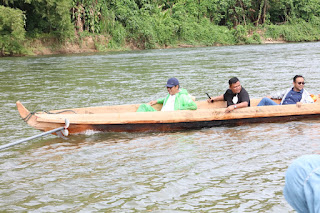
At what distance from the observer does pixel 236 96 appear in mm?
7879

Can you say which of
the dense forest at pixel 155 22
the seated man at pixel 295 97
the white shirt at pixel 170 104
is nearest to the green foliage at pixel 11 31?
the dense forest at pixel 155 22

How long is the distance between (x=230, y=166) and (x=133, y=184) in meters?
1.26

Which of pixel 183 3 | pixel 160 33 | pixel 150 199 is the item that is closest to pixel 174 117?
pixel 150 199

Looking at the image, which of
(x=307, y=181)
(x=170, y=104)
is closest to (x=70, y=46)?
(x=170, y=104)

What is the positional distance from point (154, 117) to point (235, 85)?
1558mm

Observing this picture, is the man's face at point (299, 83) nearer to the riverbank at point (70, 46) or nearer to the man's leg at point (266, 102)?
the man's leg at point (266, 102)

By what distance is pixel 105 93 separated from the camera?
1239 centimetres

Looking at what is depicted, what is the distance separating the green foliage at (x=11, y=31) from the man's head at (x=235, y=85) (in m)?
22.4

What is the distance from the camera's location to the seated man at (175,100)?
7.62m

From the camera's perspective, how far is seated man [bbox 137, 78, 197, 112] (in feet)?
25.0

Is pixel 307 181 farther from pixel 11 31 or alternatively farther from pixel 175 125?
pixel 11 31

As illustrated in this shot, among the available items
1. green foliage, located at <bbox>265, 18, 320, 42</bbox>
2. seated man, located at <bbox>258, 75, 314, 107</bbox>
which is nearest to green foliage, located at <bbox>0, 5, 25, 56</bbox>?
seated man, located at <bbox>258, 75, 314, 107</bbox>

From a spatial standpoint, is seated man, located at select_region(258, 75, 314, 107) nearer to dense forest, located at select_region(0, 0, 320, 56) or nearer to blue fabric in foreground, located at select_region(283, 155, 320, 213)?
blue fabric in foreground, located at select_region(283, 155, 320, 213)

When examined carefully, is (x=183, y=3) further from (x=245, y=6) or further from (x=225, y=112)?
(x=225, y=112)
